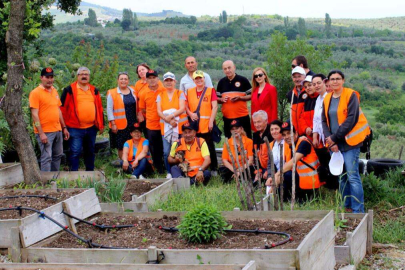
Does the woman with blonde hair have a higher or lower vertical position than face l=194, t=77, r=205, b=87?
lower

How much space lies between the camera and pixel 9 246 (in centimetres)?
554

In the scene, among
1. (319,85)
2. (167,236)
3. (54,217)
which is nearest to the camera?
(167,236)

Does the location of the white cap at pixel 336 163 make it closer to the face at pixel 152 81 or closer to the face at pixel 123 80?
the face at pixel 152 81

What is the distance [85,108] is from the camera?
9.41 meters

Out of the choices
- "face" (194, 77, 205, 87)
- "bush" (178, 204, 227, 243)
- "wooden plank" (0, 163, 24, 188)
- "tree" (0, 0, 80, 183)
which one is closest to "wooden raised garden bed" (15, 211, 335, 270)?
"bush" (178, 204, 227, 243)

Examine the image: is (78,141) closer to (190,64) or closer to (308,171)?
(190,64)

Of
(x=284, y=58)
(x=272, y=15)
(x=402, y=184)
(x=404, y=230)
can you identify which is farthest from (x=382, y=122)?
(x=272, y=15)

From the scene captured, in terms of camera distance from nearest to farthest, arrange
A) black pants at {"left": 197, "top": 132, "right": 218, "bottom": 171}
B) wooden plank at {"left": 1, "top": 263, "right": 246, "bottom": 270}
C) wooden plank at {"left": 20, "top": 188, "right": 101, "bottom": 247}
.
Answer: wooden plank at {"left": 1, "top": 263, "right": 246, "bottom": 270}
wooden plank at {"left": 20, "top": 188, "right": 101, "bottom": 247}
black pants at {"left": 197, "top": 132, "right": 218, "bottom": 171}

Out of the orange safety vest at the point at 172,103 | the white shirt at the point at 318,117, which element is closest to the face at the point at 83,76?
the orange safety vest at the point at 172,103

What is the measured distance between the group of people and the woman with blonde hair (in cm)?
2

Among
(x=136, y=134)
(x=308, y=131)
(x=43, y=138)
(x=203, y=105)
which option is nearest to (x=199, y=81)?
(x=203, y=105)

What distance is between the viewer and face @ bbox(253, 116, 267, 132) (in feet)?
28.7

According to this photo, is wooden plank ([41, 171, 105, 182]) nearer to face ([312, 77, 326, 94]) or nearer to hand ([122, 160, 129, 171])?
hand ([122, 160, 129, 171])

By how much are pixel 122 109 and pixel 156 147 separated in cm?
92
